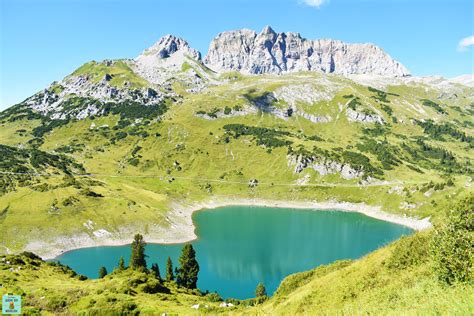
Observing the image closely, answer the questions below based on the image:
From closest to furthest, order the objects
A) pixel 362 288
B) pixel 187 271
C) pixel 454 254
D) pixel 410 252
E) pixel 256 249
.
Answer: pixel 454 254
pixel 362 288
pixel 410 252
pixel 187 271
pixel 256 249

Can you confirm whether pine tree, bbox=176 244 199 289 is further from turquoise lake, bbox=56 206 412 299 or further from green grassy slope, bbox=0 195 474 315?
green grassy slope, bbox=0 195 474 315

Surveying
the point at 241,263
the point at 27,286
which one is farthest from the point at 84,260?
the point at 27,286

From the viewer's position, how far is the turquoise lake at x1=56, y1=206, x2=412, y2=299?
113 meters

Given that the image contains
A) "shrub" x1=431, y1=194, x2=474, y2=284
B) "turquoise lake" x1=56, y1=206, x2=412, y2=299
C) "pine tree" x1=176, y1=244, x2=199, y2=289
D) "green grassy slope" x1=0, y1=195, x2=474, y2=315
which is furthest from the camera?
"turquoise lake" x1=56, y1=206, x2=412, y2=299

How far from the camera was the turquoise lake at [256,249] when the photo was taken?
11300 centimetres

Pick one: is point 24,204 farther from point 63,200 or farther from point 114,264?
point 114,264

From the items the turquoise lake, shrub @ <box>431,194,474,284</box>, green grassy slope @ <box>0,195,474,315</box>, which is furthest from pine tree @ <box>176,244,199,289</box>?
shrub @ <box>431,194,474,284</box>

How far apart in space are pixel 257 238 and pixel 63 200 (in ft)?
301

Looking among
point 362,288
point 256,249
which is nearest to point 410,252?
point 362,288

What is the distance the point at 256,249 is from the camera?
465 ft

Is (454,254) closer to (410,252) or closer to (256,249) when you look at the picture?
(410,252)

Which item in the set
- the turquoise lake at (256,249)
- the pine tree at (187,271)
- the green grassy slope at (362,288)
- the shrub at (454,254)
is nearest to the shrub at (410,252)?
the green grassy slope at (362,288)

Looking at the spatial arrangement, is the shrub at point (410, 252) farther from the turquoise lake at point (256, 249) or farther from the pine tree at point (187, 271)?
the turquoise lake at point (256, 249)

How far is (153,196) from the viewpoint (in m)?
196
